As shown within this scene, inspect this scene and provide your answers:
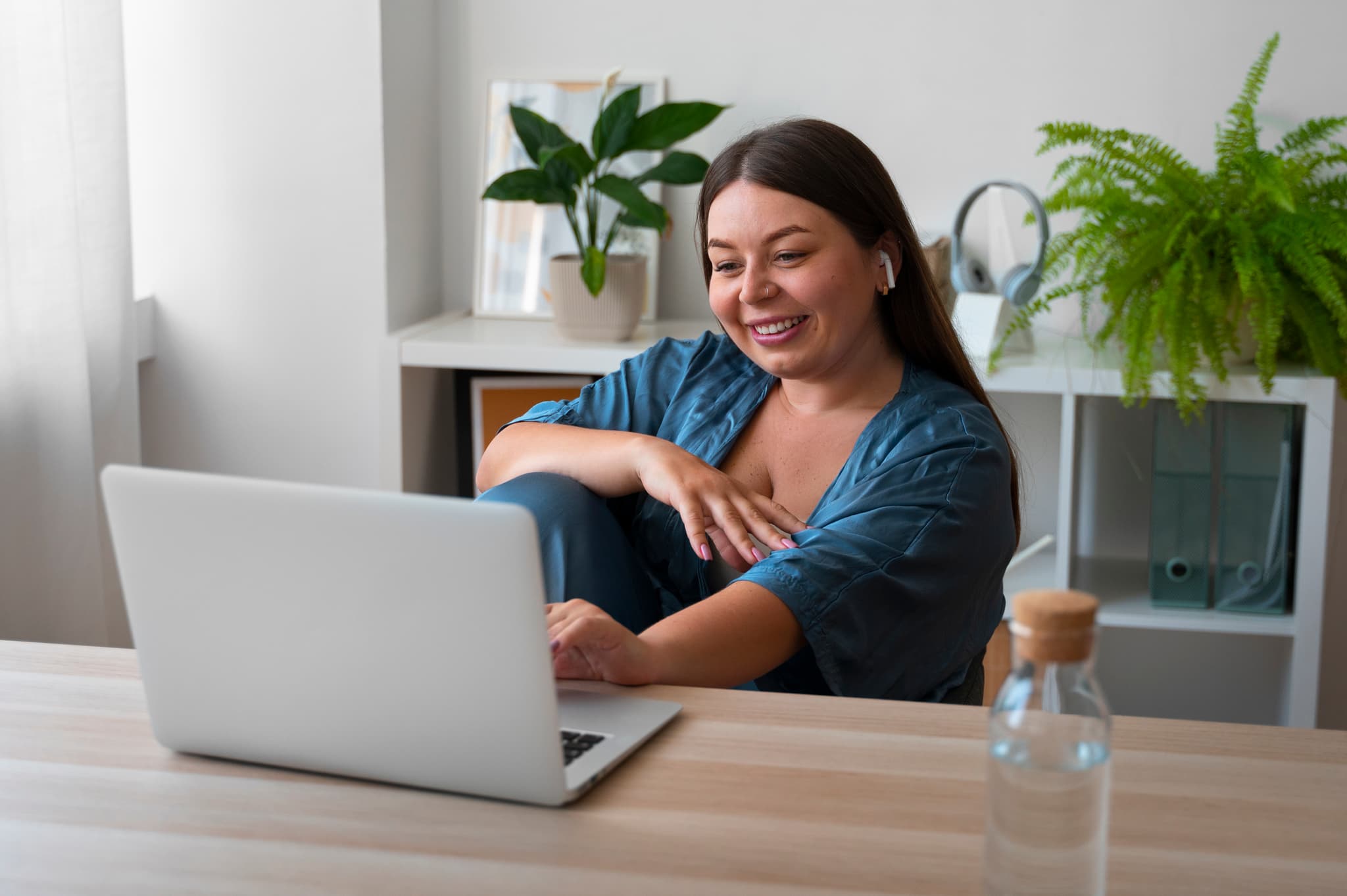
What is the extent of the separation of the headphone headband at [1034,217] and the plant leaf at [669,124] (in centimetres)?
48

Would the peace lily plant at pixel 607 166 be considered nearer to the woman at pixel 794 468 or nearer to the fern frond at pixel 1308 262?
the woman at pixel 794 468

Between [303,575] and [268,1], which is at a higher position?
[268,1]

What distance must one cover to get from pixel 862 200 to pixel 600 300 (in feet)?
3.58

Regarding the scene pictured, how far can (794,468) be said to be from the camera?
5.27 ft

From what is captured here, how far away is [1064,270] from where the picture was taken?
2.45 metres

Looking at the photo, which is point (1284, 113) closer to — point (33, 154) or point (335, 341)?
point (335, 341)

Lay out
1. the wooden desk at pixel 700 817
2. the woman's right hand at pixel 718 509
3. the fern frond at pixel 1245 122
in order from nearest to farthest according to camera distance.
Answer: the wooden desk at pixel 700 817 → the woman's right hand at pixel 718 509 → the fern frond at pixel 1245 122

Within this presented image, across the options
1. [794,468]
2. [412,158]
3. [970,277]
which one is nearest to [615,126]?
[412,158]

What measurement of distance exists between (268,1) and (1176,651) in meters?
2.24

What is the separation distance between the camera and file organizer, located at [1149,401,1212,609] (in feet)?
7.80

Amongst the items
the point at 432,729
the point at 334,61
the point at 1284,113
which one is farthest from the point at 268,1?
the point at 432,729

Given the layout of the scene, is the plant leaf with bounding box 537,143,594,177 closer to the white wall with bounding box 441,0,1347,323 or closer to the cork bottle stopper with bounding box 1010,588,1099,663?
the white wall with bounding box 441,0,1347,323

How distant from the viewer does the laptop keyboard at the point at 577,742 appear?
89 centimetres

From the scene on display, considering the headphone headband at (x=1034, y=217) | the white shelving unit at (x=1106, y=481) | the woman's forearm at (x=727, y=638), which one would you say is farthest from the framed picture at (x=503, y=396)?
the woman's forearm at (x=727, y=638)
